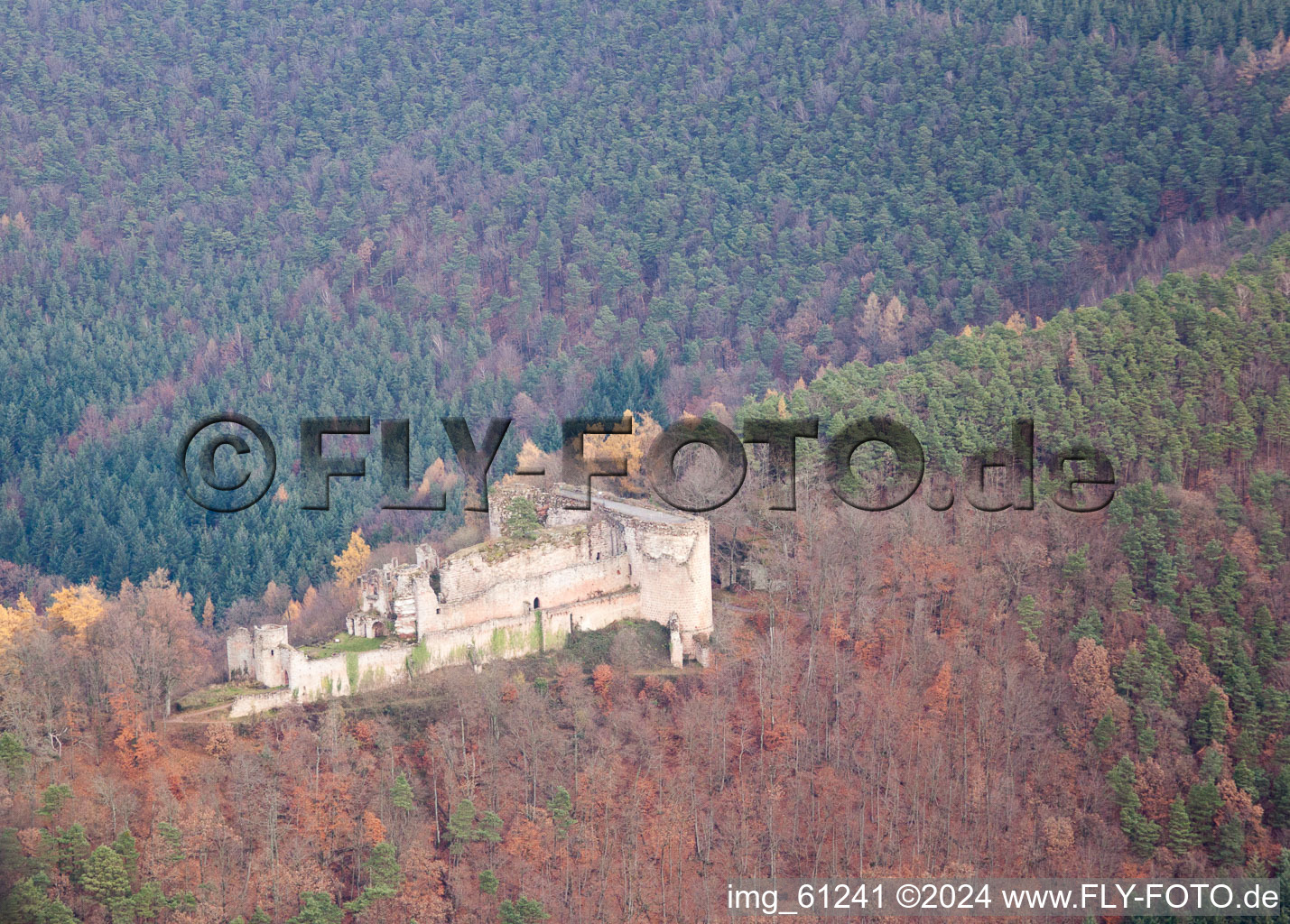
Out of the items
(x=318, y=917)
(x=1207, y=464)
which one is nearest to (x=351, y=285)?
(x=1207, y=464)

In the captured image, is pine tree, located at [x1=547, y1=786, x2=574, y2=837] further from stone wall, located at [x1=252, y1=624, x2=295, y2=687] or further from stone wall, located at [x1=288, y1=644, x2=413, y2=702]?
stone wall, located at [x1=252, y1=624, x2=295, y2=687]

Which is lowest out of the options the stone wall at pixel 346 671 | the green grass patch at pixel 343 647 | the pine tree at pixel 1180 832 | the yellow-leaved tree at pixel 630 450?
the pine tree at pixel 1180 832

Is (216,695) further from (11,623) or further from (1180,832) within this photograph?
(1180,832)

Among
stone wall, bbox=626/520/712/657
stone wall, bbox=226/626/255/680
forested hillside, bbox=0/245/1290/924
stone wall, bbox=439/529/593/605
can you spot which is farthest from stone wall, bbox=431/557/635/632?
stone wall, bbox=226/626/255/680

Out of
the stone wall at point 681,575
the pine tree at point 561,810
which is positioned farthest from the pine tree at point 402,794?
the stone wall at point 681,575

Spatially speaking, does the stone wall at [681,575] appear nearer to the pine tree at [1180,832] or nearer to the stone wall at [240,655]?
the stone wall at [240,655]

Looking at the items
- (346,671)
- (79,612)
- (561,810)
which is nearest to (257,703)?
(346,671)

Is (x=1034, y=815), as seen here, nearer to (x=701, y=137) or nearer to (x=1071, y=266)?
(x=1071, y=266)
